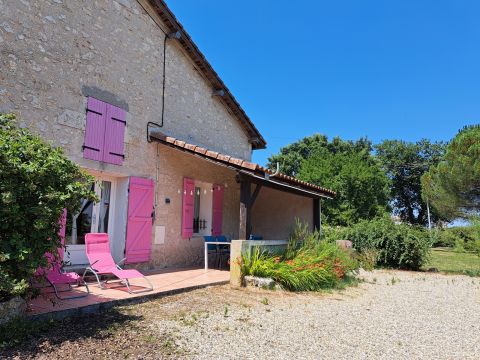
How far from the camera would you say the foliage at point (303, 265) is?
23.6 feet

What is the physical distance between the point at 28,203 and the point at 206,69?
769 centimetres

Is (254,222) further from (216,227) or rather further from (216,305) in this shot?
(216,305)

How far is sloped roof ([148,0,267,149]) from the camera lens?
913 centimetres

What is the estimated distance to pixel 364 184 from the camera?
23328 millimetres

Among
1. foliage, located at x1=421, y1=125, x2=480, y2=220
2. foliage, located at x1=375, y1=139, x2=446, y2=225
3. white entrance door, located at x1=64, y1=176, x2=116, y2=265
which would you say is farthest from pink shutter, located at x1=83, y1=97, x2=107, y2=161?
foliage, located at x1=375, y1=139, x2=446, y2=225

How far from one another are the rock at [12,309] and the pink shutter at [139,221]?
3865 mm

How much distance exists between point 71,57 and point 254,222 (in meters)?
7.90

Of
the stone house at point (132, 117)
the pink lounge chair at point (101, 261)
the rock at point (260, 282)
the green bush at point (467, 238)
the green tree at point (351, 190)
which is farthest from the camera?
the green tree at point (351, 190)

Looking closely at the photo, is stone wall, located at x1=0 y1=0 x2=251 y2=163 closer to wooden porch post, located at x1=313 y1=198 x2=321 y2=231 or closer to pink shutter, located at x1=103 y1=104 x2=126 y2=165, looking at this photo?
pink shutter, located at x1=103 y1=104 x2=126 y2=165

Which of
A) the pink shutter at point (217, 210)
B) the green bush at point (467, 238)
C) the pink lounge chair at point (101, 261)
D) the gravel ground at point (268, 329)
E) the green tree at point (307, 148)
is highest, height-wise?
the green tree at point (307, 148)

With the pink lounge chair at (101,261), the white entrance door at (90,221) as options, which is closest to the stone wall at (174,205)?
the white entrance door at (90,221)

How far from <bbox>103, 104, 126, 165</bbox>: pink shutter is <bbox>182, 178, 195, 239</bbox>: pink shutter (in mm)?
2040

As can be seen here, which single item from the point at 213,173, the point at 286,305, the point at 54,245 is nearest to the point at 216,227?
the point at 213,173

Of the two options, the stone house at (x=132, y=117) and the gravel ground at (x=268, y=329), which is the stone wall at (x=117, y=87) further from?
the gravel ground at (x=268, y=329)
